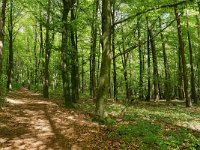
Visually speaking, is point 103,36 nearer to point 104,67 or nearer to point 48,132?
point 104,67

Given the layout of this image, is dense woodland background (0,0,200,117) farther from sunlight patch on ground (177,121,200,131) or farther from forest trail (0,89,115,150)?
sunlight patch on ground (177,121,200,131)

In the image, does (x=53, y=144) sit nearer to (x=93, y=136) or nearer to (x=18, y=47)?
(x=93, y=136)

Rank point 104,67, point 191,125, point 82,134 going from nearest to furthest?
point 82,134, point 104,67, point 191,125

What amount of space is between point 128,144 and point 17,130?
454 centimetres

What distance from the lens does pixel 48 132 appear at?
10.1 m

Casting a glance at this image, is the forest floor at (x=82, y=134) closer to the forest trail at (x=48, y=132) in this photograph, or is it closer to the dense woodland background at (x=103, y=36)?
the forest trail at (x=48, y=132)

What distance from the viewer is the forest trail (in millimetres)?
8688

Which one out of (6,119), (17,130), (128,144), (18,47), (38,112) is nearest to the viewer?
(128,144)

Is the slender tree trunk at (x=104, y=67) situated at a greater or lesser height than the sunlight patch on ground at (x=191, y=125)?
greater

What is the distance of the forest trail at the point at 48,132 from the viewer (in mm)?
8688

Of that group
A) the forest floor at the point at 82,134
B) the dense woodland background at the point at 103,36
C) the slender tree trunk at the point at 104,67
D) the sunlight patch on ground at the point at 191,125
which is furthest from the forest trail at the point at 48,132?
the sunlight patch on ground at the point at 191,125

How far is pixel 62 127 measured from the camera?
36.0 ft

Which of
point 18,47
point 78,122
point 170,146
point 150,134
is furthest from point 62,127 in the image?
point 18,47

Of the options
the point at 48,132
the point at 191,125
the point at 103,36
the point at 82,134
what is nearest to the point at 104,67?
the point at 103,36
